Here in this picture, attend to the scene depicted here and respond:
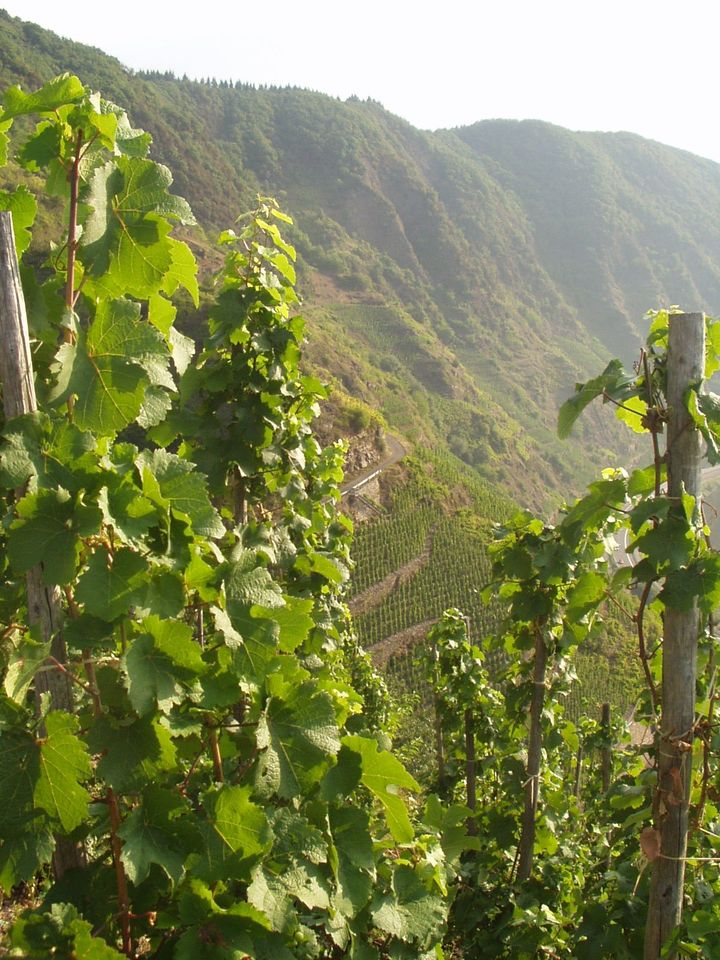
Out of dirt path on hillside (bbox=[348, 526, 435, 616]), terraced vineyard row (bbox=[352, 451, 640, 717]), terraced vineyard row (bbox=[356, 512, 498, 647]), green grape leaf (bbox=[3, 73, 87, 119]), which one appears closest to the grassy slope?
terraced vineyard row (bbox=[352, 451, 640, 717])

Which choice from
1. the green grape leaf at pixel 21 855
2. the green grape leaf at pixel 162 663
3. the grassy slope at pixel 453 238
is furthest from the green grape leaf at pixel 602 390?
the grassy slope at pixel 453 238

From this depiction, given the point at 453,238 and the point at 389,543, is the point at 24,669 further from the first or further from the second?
the point at 453,238

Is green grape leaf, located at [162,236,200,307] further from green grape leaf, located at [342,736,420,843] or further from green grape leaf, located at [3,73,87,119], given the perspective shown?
green grape leaf, located at [342,736,420,843]

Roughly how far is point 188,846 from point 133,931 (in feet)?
0.92

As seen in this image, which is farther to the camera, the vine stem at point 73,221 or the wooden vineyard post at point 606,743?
the wooden vineyard post at point 606,743

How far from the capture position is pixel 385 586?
116ft

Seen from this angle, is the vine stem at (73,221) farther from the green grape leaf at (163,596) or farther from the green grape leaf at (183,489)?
the green grape leaf at (163,596)

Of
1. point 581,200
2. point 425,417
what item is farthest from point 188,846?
point 581,200

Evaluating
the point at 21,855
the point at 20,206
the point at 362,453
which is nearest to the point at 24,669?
the point at 21,855

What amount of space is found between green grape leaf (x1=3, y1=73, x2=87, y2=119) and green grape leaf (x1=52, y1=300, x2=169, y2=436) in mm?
424

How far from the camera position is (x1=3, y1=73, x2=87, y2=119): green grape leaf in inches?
59.3

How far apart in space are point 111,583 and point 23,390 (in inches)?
16.3

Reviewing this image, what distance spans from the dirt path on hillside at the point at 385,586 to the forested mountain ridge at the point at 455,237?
2537 cm

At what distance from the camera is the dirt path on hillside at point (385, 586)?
33750mm
